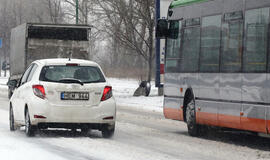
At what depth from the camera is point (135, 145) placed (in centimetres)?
1258

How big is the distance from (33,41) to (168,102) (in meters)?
12.4

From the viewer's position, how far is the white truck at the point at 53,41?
2767 centimetres

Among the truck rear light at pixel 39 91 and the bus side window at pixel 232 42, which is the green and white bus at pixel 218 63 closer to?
the bus side window at pixel 232 42

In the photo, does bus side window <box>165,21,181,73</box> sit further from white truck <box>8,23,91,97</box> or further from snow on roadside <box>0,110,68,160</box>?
white truck <box>8,23,91,97</box>

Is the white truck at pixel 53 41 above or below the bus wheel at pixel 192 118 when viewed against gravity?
above

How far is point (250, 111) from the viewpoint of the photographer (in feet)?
41.2

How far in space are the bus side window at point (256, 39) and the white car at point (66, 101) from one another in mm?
2717

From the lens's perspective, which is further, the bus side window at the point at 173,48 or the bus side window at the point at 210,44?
the bus side window at the point at 173,48

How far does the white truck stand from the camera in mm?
27672

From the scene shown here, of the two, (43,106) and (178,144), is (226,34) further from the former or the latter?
(43,106)

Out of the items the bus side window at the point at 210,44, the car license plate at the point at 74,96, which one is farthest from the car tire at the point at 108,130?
the bus side window at the point at 210,44

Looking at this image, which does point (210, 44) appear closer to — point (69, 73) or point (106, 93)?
point (106, 93)

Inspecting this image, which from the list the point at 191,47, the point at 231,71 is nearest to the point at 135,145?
the point at 231,71

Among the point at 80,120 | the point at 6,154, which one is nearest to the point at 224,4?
the point at 80,120
